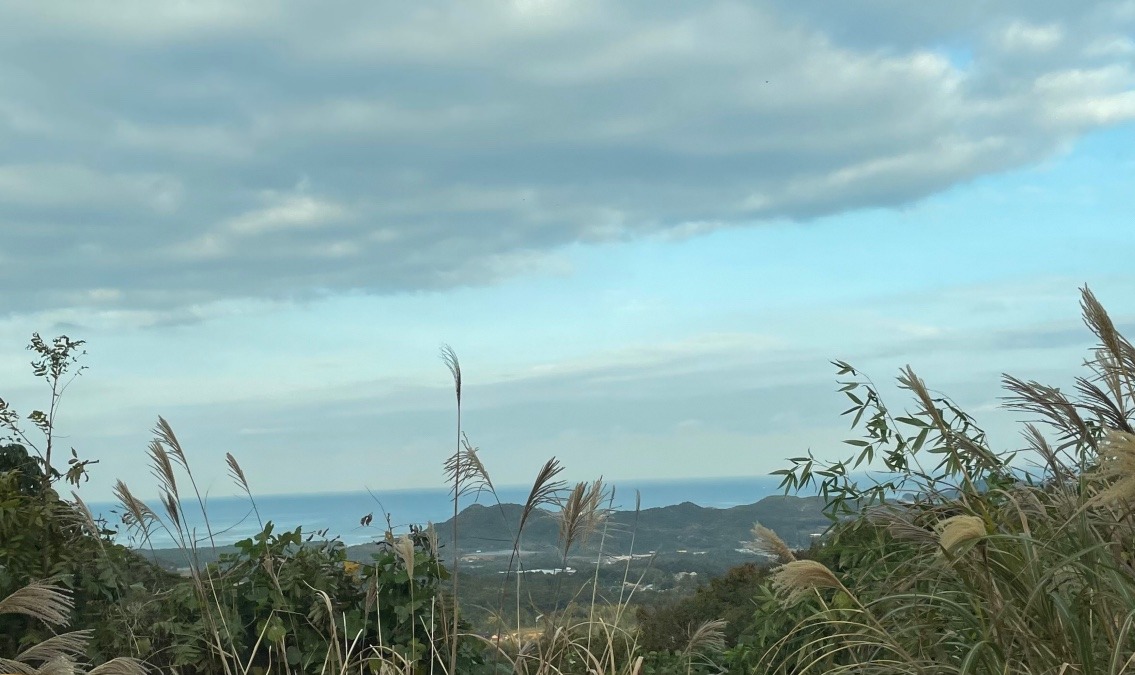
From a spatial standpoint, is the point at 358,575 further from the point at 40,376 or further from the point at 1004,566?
the point at 40,376

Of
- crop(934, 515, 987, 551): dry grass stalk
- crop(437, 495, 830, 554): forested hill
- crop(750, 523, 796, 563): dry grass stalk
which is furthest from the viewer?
crop(437, 495, 830, 554): forested hill

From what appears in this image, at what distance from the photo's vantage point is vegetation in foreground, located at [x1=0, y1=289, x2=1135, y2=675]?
2770 mm

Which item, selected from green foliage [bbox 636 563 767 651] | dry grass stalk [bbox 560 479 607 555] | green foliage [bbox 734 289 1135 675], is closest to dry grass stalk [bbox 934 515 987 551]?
green foliage [bbox 734 289 1135 675]

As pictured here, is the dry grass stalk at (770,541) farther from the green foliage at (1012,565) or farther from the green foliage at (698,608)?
the green foliage at (698,608)

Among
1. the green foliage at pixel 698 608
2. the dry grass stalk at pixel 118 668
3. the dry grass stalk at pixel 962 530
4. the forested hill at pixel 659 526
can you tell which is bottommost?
the green foliage at pixel 698 608

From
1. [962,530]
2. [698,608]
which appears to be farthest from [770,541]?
[698,608]

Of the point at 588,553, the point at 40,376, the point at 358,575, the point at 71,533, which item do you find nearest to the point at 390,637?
the point at 358,575

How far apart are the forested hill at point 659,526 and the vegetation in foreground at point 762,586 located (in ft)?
0.42

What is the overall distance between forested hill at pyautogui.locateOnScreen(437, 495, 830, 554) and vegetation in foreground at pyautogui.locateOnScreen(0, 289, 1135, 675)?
13 cm

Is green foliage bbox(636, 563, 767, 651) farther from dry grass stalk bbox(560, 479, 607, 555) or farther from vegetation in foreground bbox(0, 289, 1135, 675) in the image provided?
dry grass stalk bbox(560, 479, 607, 555)

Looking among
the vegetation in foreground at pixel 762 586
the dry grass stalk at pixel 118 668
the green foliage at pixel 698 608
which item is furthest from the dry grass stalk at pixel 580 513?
the green foliage at pixel 698 608

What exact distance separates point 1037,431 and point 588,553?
5.62ft

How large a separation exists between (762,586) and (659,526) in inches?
105

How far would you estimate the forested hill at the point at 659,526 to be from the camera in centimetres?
379
